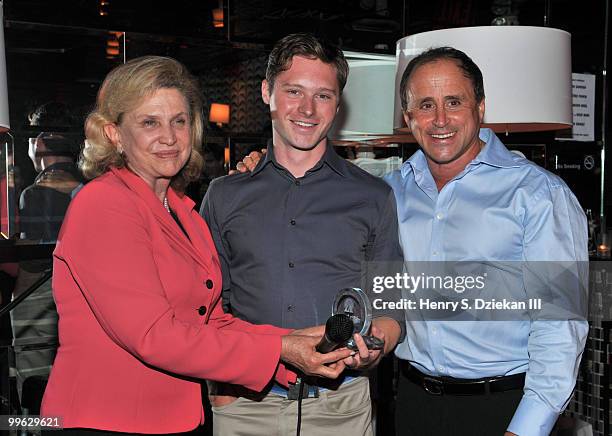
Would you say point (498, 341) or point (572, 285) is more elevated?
point (572, 285)

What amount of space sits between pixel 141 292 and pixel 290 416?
0.66 m

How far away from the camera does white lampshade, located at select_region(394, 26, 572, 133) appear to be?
2.86 metres

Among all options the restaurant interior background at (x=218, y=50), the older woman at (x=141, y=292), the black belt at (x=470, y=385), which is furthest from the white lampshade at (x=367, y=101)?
the black belt at (x=470, y=385)

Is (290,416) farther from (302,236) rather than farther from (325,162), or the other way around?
(325,162)

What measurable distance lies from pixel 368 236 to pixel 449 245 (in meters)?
0.24

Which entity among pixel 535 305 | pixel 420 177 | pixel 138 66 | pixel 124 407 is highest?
pixel 138 66

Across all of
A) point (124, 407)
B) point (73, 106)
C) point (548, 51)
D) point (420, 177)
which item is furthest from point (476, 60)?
point (73, 106)

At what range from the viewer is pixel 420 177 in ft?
7.78

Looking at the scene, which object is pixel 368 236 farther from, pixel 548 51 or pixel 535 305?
pixel 548 51

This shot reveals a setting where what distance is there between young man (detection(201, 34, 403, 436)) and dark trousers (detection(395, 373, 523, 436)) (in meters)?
0.18

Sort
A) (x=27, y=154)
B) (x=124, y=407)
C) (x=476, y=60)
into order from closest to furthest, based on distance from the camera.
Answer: (x=124, y=407), (x=476, y=60), (x=27, y=154)

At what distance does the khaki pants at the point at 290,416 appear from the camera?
7.29 feet

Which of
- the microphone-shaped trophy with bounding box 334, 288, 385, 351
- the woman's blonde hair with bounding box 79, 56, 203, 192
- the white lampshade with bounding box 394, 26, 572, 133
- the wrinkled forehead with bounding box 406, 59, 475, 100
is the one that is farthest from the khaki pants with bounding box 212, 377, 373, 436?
the white lampshade with bounding box 394, 26, 572, 133

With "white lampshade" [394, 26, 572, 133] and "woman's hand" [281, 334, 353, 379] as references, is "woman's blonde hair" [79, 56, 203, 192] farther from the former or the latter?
"white lampshade" [394, 26, 572, 133]
